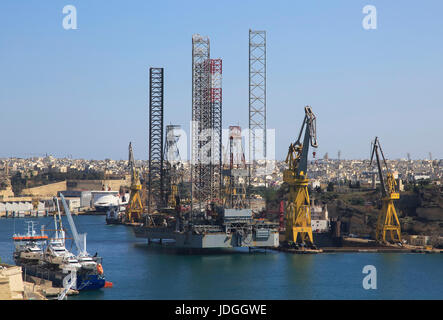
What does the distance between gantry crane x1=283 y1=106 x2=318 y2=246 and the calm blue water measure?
2.41 metres

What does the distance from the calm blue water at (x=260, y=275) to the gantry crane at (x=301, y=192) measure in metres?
2.41

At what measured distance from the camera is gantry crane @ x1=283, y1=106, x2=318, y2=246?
4978 cm

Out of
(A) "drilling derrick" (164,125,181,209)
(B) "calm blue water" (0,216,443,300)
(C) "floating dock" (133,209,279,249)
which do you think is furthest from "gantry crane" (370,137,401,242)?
(A) "drilling derrick" (164,125,181,209)

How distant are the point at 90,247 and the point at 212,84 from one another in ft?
52.2

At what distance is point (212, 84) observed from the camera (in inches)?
2235

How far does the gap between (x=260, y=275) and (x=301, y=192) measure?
1325 centimetres

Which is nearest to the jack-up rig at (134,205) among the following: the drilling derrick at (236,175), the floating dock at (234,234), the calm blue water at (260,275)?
the drilling derrick at (236,175)

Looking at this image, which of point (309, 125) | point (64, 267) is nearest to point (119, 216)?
point (309, 125)

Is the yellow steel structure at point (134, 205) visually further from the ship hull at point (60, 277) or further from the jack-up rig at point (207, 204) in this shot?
the ship hull at point (60, 277)

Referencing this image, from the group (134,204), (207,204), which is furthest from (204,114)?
(134,204)

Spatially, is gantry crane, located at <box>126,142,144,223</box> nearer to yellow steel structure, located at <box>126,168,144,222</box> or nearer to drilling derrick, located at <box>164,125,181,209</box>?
yellow steel structure, located at <box>126,168,144,222</box>

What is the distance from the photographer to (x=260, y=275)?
37.9 metres

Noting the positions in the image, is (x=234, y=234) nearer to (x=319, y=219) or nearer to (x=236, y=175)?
(x=236, y=175)
